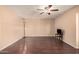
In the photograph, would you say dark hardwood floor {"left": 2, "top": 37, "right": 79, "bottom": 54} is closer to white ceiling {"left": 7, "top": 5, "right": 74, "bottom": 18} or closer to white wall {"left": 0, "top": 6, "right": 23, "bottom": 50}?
white wall {"left": 0, "top": 6, "right": 23, "bottom": 50}

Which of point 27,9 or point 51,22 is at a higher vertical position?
point 27,9

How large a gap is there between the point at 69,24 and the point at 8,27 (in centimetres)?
88

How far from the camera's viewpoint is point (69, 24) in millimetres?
1534

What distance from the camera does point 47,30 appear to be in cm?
158

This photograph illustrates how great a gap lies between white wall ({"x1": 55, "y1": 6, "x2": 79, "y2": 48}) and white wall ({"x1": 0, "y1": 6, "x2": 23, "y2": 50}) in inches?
23.4

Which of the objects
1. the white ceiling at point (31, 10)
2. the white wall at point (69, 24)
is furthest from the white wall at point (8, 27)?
the white wall at point (69, 24)

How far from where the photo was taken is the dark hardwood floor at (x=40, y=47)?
144 centimetres

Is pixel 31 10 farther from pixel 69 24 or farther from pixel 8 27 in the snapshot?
pixel 69 24

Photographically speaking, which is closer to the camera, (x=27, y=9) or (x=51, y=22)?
(x=27, y=9)

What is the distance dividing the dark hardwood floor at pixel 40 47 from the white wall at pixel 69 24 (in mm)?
107

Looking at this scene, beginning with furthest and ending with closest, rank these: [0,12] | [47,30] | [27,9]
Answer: [47,30] < [27,9] < [0,12]
